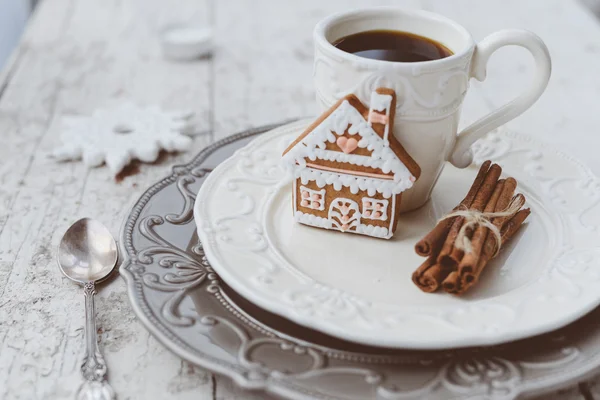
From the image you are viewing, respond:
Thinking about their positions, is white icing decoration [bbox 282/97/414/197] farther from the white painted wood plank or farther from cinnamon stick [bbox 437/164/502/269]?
the white painted wood plank

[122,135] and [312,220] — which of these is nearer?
[312,220]

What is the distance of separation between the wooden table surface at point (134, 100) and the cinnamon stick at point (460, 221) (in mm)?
188

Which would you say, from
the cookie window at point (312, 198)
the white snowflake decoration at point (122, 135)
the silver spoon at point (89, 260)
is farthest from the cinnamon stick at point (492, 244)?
the white snowflake decoration at point (122, 135)

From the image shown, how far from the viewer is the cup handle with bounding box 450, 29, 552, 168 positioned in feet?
2.73

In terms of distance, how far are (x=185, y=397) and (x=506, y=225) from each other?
46 cm

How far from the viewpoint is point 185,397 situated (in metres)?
0.71

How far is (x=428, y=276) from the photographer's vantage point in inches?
29.4

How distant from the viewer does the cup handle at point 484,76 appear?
0.83 meters

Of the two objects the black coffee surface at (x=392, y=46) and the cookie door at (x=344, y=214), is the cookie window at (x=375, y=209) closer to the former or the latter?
the cookie door at (x=344, y=214)

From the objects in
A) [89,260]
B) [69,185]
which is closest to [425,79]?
[89,260]

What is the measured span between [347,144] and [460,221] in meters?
0.17

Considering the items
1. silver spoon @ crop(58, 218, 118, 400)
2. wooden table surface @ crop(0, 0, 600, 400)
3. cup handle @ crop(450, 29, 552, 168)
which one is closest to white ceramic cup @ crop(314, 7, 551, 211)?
cup handle @ crop(450, 29, 552, 168)

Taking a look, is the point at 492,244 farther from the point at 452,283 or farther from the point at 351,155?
the point at 351,155

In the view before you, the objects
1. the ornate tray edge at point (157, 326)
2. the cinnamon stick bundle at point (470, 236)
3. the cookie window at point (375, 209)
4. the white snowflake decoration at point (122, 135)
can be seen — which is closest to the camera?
the ornate tray edge at point (157, 326)
